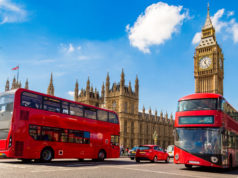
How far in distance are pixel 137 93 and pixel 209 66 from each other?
23628mm

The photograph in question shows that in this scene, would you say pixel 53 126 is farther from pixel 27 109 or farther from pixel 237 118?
pixel 237 118

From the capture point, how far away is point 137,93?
6994 centimetres

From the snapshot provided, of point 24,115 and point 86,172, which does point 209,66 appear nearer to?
point 24,115

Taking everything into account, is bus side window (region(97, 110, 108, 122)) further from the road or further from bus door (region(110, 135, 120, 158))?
the road

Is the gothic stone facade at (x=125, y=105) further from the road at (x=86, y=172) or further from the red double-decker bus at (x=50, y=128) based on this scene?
the road at (x=86, y=172)

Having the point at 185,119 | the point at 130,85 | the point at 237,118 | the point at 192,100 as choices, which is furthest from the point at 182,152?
the point at 130,85

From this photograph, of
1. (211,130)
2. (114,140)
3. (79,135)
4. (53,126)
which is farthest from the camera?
(114,140)

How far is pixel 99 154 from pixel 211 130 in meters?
9.07

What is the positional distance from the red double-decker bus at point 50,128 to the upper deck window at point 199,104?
695cm

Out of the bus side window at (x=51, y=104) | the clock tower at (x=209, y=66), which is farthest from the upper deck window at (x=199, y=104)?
the clock tower at (x=209, y=66)

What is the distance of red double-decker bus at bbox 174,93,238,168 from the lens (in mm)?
13227

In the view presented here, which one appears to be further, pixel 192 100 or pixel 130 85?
pixel 130 85

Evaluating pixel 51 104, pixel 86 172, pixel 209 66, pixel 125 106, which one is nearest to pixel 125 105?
pixel 125 106

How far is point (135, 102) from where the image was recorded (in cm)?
6881
